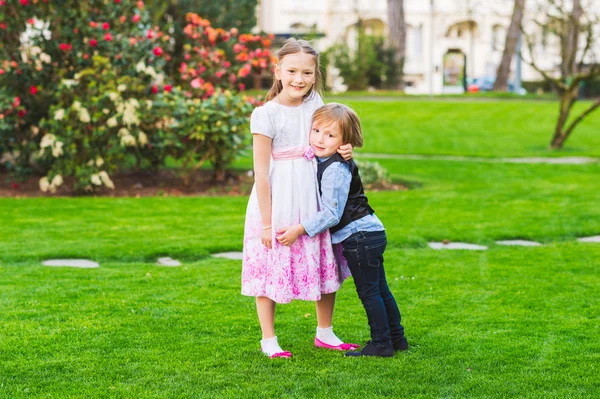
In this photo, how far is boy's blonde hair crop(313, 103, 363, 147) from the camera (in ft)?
13.3

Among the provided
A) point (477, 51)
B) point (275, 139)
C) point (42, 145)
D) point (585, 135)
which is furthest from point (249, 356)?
point (477, 51)

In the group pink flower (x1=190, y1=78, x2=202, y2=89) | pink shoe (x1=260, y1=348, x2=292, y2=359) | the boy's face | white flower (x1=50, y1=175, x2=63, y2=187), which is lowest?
pink shoe (x1=260, y1=348, x2=292, y2=359)

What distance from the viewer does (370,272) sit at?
4.13 metres

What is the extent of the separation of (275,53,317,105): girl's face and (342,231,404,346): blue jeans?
0.69 metres

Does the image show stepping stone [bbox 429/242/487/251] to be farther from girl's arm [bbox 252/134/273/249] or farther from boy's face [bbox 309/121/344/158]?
girl's arm [bbox 252/134/273/249]

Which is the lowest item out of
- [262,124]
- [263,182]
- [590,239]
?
[590,239]

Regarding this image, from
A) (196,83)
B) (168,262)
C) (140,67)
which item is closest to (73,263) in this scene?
(168,262)

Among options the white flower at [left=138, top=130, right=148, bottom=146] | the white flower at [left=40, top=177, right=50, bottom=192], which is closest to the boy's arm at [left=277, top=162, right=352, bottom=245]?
the white flower at [left=138, top=130, right=148, bottom=146]

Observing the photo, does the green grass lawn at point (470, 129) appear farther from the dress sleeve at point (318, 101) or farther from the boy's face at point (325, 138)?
the boy's face at point (325, 138)

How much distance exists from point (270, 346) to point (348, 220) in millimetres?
682

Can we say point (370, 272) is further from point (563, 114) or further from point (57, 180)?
point (563, 114)

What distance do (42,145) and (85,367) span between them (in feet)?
22.0

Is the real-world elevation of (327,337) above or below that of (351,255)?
below

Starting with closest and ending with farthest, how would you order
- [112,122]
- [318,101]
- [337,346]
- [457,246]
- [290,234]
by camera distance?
[290,234], [318,101], [337,346], [457,246], [112,122]
